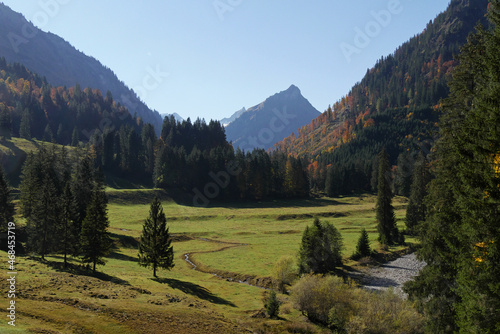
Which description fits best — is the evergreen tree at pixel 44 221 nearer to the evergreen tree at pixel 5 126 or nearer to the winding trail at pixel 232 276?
the winding trail at pixel 232 276

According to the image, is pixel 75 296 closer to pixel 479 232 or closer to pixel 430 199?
pixel 479 232

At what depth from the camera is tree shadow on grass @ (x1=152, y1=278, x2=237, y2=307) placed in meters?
39.3

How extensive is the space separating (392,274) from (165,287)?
3949cm

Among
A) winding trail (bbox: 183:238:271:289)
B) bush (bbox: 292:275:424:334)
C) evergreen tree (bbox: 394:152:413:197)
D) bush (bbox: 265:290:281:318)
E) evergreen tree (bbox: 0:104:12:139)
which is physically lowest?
winding trail (bbox: 183:238:271:289)

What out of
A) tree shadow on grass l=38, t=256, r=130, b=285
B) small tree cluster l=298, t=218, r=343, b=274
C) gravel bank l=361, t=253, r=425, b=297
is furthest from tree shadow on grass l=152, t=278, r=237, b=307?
gravel bank l=361, t=253, r=425, b=297

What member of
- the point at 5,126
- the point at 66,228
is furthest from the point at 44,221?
the point at 5,126

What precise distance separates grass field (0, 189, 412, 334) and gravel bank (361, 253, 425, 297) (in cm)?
571

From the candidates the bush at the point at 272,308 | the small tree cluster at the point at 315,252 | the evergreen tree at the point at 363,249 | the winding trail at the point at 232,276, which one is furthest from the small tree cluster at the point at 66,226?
the evergreen tree at the point at 363,249

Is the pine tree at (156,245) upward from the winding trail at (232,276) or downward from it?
upward

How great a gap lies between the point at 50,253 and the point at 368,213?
98628mm

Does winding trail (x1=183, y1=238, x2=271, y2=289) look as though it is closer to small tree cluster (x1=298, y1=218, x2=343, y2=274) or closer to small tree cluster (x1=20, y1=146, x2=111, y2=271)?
small tree cluster (x1=298, y1=218, x2=343, y2=274)

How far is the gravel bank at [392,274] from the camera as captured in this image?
1870 inches

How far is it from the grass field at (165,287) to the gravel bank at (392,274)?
5710 mm

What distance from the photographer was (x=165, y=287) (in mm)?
42531
